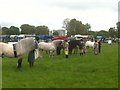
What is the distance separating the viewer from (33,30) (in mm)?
165375

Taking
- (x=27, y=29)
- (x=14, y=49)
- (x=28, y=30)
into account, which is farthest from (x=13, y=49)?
(x=27, y=29)

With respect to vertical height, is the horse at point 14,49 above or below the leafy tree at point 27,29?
below

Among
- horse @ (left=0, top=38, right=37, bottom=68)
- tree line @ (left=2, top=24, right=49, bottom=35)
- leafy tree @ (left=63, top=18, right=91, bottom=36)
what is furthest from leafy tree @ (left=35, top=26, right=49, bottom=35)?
horse @ (left=0, top=38, right=37, bottom=68)

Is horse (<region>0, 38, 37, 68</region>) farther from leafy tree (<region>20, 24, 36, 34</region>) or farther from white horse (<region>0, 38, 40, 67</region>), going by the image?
leafy tree (<region>20, 24, 36, 34</region>)

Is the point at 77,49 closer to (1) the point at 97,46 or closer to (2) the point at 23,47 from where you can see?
(1) the point at 97,46

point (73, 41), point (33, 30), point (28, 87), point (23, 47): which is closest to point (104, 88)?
point (28, 87)

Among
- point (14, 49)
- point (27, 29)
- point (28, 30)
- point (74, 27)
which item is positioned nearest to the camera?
point (14, 49)

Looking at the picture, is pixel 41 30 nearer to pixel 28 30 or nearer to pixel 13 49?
pixel 28 30

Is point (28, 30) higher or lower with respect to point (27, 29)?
lower

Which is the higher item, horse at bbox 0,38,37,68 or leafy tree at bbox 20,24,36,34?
leafy tree at bbox 20,24,36,34

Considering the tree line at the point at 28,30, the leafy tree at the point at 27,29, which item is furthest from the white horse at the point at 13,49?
the leafy tree at the point at 27,29

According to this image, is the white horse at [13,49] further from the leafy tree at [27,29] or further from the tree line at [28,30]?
the leafy tree at [27,29]

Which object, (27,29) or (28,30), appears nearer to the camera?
(28,30)

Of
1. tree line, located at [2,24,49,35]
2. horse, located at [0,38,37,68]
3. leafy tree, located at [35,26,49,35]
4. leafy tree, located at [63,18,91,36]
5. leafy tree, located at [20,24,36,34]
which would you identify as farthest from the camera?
leafy tree, located at [35,26,49,35]
